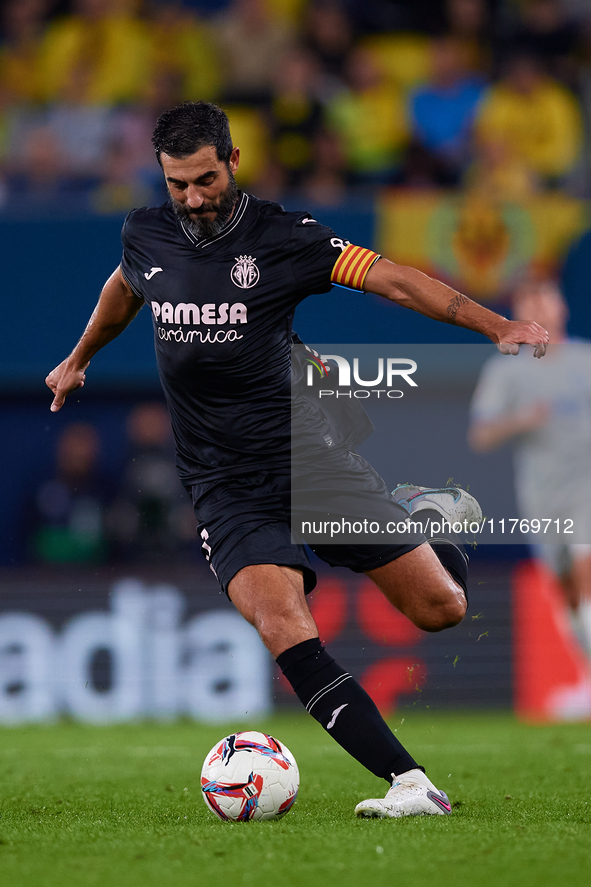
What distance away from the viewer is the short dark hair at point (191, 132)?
176 inches

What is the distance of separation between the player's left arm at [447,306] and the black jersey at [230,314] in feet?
0.60

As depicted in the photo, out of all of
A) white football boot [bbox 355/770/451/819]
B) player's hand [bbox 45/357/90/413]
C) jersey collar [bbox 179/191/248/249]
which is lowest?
white football boot [bbox 355/770/451/819]

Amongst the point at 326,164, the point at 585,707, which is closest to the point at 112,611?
the point at 585,707

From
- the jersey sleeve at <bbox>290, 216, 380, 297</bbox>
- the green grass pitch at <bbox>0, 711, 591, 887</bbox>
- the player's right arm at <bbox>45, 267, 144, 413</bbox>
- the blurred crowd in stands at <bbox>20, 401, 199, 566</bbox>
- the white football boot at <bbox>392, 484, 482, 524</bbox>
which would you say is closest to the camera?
the green grass pitch at <bbox>0, 711, 591, 887</bbox>

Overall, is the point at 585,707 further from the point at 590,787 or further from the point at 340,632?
the point at 590,787

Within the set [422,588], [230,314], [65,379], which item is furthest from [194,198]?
[422,588]

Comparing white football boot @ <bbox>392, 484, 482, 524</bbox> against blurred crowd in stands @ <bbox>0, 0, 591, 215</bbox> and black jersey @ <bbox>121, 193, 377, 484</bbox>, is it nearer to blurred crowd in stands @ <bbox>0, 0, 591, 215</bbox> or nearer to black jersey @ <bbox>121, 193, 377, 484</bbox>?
black jersey @ <bbox>121, 193, 377, 484</bbox>

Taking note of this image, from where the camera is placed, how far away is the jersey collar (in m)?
4.73

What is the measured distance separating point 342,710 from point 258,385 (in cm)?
130

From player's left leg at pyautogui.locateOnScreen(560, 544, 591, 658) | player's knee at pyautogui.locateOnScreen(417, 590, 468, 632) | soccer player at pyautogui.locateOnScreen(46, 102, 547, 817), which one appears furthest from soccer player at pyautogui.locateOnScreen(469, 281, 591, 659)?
soccer player at pyautogui.locateOnScreen(46, 102, 547, 817)

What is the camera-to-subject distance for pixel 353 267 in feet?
14.8

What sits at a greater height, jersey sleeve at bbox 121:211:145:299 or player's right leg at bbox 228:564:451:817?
jersey sleeve at bbox 121:211:145:299

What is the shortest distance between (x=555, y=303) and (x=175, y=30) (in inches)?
212

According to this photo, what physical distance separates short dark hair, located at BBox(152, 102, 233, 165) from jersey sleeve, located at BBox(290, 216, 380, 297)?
41cm
